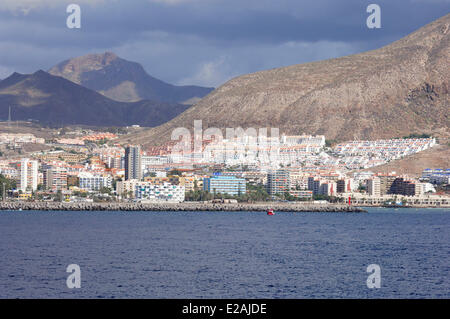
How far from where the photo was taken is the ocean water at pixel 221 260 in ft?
132

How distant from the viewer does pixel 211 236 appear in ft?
226

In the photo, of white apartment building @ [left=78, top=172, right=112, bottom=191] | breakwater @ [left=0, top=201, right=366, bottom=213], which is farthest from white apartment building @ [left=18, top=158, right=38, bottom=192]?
breakwater @ [left=0, top=201, right=366, bottom=213]

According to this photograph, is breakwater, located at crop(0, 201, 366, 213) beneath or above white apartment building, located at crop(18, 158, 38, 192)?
beneath

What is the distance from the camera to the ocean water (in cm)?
4034

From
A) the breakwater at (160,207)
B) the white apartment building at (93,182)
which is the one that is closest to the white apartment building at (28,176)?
the white apartment building at (93,182)

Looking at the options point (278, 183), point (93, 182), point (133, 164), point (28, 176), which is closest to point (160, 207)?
point (278, 183)

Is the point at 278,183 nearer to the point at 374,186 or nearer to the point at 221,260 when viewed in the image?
the point at 374,186

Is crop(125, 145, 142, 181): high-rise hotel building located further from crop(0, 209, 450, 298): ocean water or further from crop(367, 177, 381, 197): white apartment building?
crop(0, 209, 450, 298): ocean water

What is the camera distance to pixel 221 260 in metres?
51.2

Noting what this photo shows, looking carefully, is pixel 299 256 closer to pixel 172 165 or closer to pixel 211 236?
pixel 211 236

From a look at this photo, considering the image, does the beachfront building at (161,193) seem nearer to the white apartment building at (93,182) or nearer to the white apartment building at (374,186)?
the white apartment building at (93,182)

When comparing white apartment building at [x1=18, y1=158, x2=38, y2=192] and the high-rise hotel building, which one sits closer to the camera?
white apartment building at [x1=18, y1=158, x2=38, y2=192]

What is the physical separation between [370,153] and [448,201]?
4037 centimetres

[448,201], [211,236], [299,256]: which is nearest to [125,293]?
[299,256]
